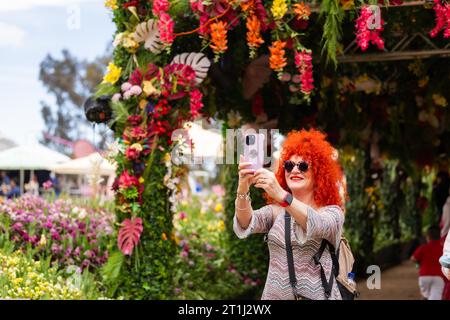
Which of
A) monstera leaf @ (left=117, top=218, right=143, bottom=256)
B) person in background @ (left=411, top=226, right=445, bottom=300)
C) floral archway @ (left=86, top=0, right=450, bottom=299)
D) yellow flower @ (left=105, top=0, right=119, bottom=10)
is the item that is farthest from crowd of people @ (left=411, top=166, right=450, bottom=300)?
yellow flower @ (left=105, top=0, right=119, bottom=10)

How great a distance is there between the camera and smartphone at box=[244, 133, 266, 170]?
338cm

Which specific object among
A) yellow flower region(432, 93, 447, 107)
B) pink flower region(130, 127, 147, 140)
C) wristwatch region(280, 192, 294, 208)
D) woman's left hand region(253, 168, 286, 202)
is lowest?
wristwatch region(280, 192, 294, 208)

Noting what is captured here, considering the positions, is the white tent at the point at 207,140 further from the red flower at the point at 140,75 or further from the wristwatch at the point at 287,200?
the wristwatch at the point at 287,200

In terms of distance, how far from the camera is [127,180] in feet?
21.6

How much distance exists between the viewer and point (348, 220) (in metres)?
12.7

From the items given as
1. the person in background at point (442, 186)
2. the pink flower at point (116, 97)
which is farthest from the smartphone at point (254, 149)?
the person in background at point (442, 186)

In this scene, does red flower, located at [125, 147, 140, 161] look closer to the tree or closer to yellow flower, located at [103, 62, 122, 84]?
yellow flower, located at [103, 62, 122, 84]

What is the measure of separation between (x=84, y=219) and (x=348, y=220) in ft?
19.3

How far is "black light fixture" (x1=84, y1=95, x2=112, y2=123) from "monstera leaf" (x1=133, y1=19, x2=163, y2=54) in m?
0.63

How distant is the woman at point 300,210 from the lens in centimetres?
343

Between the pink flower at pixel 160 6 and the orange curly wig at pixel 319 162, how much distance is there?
2.71 metres

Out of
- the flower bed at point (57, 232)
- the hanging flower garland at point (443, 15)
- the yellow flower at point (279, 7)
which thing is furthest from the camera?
the flower bed at point (57, 232)
